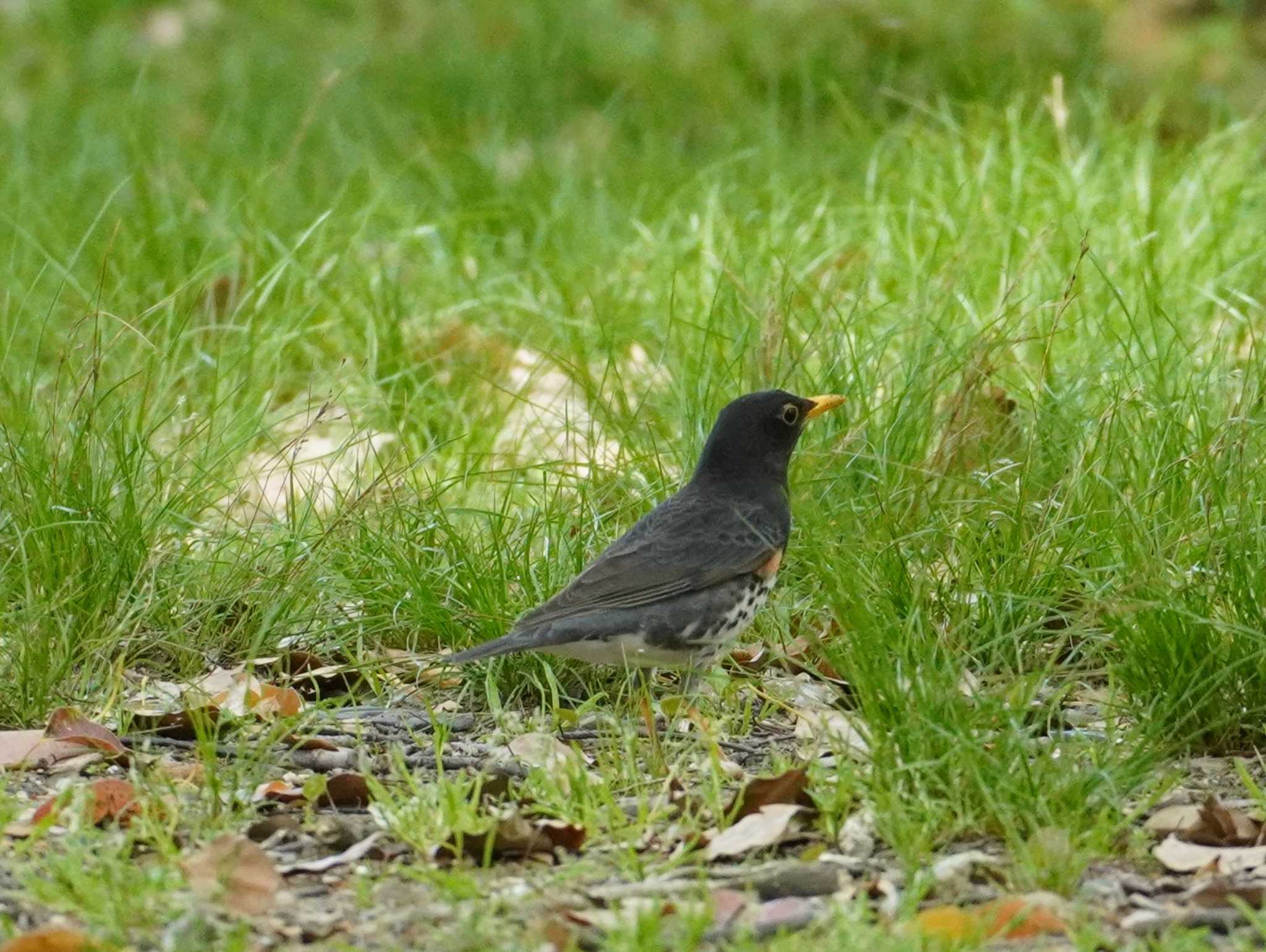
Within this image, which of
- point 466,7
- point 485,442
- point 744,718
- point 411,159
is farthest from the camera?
point 466,7

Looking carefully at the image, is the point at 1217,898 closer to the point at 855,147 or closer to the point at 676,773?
the point at 676,773

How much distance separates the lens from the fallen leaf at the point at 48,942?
2.45m

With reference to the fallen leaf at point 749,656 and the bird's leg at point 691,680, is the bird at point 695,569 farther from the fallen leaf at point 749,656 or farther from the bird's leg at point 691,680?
the fallen leaf at point 749,656

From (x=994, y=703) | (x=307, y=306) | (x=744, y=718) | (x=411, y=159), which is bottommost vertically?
(x=744, y=718)

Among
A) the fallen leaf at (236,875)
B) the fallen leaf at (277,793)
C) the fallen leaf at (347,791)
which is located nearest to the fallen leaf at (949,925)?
the fallen leaf at (236,875)

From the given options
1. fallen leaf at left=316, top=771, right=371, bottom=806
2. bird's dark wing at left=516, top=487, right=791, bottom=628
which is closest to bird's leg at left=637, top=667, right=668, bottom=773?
bird's dark wing at left=516, top=487, right=791, bottom=628

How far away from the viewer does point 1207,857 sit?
2.92 m

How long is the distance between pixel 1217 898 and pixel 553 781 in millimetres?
1137

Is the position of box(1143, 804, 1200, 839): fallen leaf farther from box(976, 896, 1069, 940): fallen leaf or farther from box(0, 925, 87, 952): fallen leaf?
box(0, 925, 87, 952): fallen leaf

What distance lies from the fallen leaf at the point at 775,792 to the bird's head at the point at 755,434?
113 centimetres

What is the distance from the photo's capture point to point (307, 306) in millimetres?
5598

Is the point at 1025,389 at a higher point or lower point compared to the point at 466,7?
lower

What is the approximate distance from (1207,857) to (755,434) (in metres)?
1.56

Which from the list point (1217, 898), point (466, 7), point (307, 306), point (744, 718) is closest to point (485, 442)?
point (307, 306)
